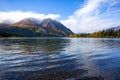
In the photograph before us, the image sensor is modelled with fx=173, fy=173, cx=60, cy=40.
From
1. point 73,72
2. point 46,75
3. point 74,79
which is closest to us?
point 74,79

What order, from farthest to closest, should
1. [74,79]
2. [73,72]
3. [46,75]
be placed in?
[73,72] < [46,75] < [74,79]

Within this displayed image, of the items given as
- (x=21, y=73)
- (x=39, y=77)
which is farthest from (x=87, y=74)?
(x=21, y=73)

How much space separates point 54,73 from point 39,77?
8.37 ft

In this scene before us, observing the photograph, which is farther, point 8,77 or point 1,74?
point 1,74

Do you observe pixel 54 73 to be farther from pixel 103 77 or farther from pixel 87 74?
pixel 103 77

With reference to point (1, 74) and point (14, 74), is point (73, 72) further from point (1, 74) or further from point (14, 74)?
point (1, 74)

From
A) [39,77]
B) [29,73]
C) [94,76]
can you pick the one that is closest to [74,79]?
[94,76]

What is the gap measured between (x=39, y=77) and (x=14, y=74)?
3.36 m

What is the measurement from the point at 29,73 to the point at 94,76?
7.95 meters

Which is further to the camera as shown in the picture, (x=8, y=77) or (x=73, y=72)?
(x=73, y=72)

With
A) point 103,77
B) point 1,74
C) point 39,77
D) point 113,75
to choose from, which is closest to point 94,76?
point 103,77

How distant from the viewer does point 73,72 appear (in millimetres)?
22344

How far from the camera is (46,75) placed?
20.7 meters

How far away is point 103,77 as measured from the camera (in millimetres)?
19891
